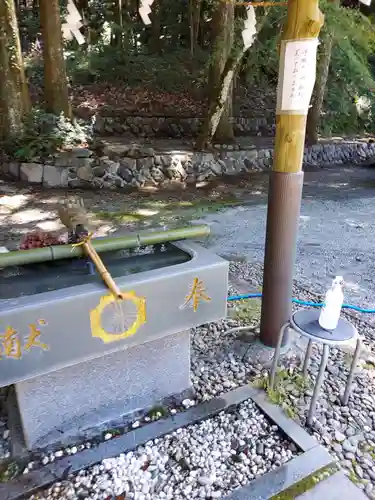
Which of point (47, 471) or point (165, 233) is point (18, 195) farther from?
point (47, 471)

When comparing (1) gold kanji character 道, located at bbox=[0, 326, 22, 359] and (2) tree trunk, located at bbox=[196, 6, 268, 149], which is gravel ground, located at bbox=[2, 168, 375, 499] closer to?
(1) gold kanji character 道, located at bbox=[0, 326, 22, 359]

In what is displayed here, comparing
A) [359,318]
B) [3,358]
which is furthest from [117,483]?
[359,318]

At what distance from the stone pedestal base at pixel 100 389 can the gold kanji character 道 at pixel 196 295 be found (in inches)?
10.6

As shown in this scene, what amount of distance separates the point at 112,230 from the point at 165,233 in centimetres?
304

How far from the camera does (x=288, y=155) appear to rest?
94.5 inches

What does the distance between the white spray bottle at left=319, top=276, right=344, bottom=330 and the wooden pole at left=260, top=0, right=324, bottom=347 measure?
0.56 metres

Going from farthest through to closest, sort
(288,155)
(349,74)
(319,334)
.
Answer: (349,74), (288,155), (319,334)

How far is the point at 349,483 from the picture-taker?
5.77ft

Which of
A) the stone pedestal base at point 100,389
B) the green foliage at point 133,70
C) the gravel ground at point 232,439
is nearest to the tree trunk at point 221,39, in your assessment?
the green foliage at point 133,70

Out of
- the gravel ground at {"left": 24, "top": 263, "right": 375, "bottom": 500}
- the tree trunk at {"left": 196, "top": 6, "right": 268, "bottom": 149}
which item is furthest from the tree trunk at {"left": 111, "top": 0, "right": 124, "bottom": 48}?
the gravel ground at {"left": 24, "top": 263, "right": 375, "bottom": 500}

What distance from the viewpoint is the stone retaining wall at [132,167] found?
23.0 ft

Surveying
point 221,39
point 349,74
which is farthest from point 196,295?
point 349,74

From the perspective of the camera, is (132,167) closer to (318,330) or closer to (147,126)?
(147,126)

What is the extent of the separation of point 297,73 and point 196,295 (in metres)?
1.34
